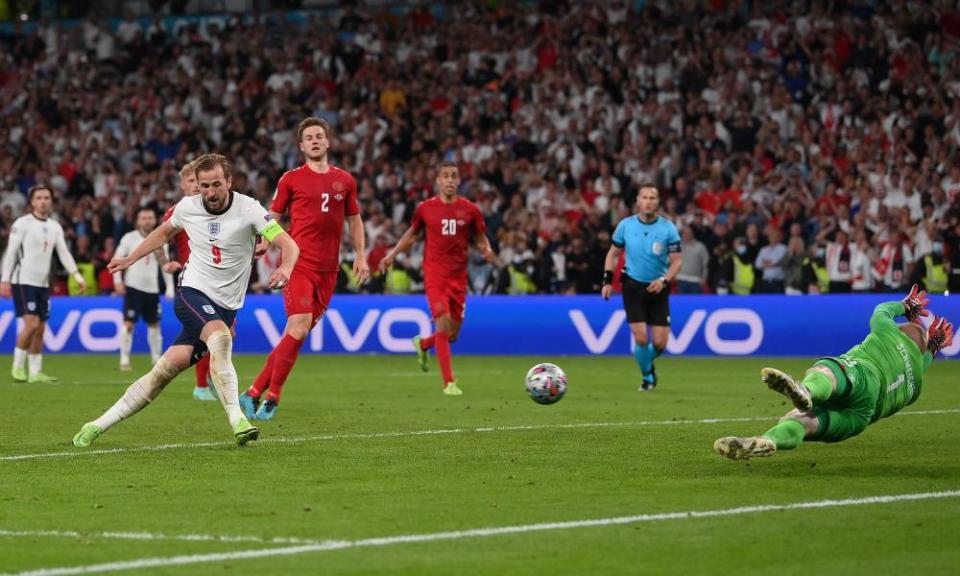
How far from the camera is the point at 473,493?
923 centimetres

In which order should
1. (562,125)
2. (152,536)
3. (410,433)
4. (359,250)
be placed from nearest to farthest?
(152,536), (410,433), (359,250), (562,125)

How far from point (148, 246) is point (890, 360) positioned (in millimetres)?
5427

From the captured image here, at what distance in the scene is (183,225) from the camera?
12.0 m

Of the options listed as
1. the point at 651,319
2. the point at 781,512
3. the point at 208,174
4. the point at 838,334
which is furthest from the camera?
the point at 838,334

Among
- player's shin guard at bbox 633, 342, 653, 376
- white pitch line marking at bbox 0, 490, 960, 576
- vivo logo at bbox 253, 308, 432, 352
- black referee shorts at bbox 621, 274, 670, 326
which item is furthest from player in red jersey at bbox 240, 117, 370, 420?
vivo logo at bbox 253, 308, 432, 352

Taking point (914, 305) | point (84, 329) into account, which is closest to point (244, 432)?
point (914, 305)

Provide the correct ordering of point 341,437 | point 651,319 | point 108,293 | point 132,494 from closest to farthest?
point 132,494, point 341,437, point 651,319, point 108,293

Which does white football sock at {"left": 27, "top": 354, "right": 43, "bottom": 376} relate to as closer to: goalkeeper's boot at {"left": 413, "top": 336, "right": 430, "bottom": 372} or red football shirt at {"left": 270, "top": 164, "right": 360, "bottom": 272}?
goalkeeper's boot at {"left": 413, "top": 336, "right": 430, "bottom": 372}

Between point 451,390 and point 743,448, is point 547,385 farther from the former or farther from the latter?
point 743,448

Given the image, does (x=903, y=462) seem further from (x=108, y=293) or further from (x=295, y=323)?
(x=108, y=293)

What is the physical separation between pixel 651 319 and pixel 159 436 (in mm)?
8025

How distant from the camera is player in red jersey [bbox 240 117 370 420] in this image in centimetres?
1462

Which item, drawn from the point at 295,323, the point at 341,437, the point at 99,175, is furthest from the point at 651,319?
the point at 99,175

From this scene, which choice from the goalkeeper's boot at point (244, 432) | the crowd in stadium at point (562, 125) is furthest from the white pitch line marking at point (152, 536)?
the crowd in stadium at point (562, 125)
